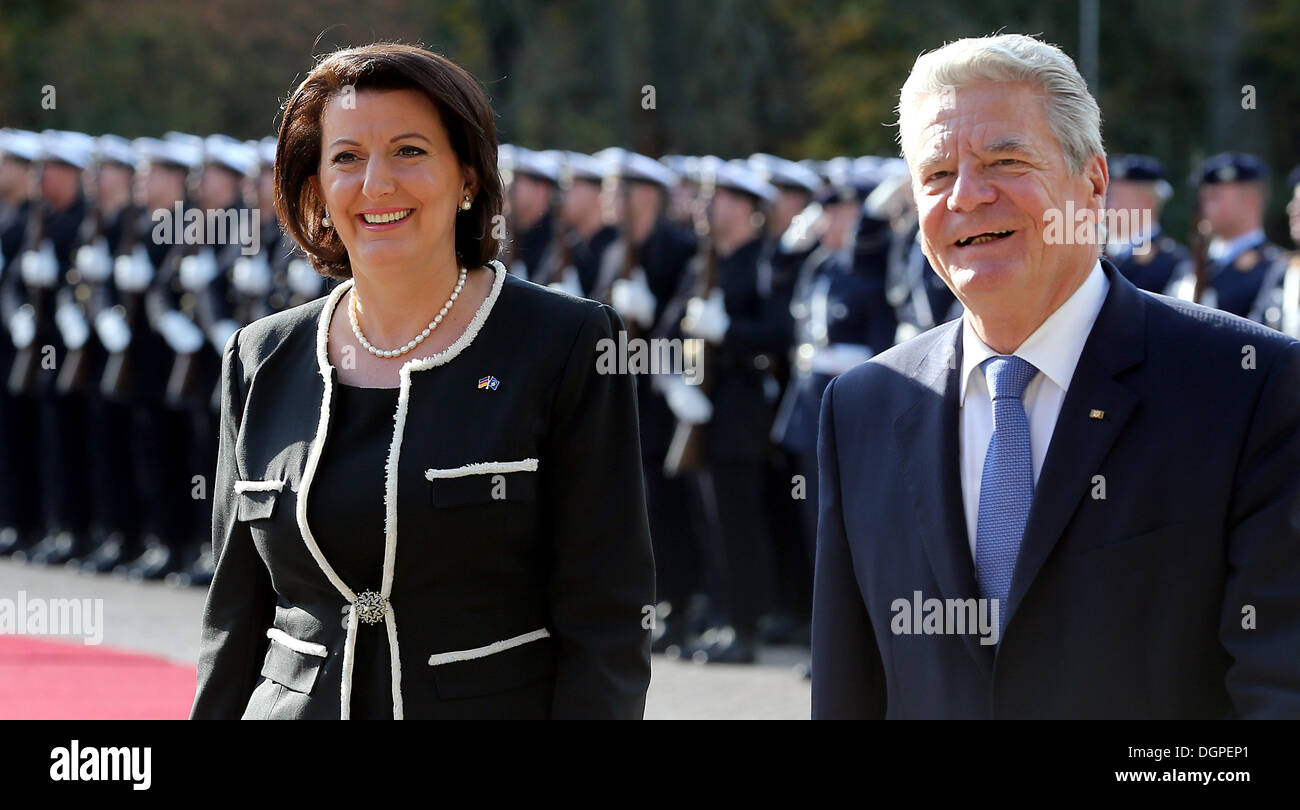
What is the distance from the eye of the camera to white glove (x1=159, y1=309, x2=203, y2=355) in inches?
390

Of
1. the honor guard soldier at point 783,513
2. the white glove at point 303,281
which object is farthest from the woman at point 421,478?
the white glove at point 303,281

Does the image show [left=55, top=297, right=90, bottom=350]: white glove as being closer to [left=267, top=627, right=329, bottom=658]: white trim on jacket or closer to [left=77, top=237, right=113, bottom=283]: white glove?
[left=77, top=237, right=113, bottom=283]: white glove

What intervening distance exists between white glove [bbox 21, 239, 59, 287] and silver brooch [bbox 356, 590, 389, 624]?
27.9 ft

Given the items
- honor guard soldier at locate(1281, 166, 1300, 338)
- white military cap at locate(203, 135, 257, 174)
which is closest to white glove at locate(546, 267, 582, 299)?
white military cap at locate(203, 135, 257, 174)

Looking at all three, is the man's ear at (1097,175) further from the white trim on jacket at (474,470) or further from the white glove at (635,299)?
the white glove at (635,299)

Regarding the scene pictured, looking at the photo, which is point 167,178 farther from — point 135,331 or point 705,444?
point 705,444

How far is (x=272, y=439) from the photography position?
2941 millimetres

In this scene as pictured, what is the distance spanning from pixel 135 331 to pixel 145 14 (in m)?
15.6

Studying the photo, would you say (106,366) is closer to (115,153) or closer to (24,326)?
(24,326)

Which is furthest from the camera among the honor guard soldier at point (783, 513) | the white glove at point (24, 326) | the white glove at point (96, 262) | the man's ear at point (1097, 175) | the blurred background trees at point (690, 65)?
the blurred background trees at point (690, 65)

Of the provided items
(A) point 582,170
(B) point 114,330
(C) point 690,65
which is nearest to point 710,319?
(A) point 582,170

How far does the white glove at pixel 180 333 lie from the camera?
32.5 feet

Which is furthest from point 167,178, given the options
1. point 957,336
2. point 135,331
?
point 957,336

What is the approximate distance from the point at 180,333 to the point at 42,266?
125 cm
